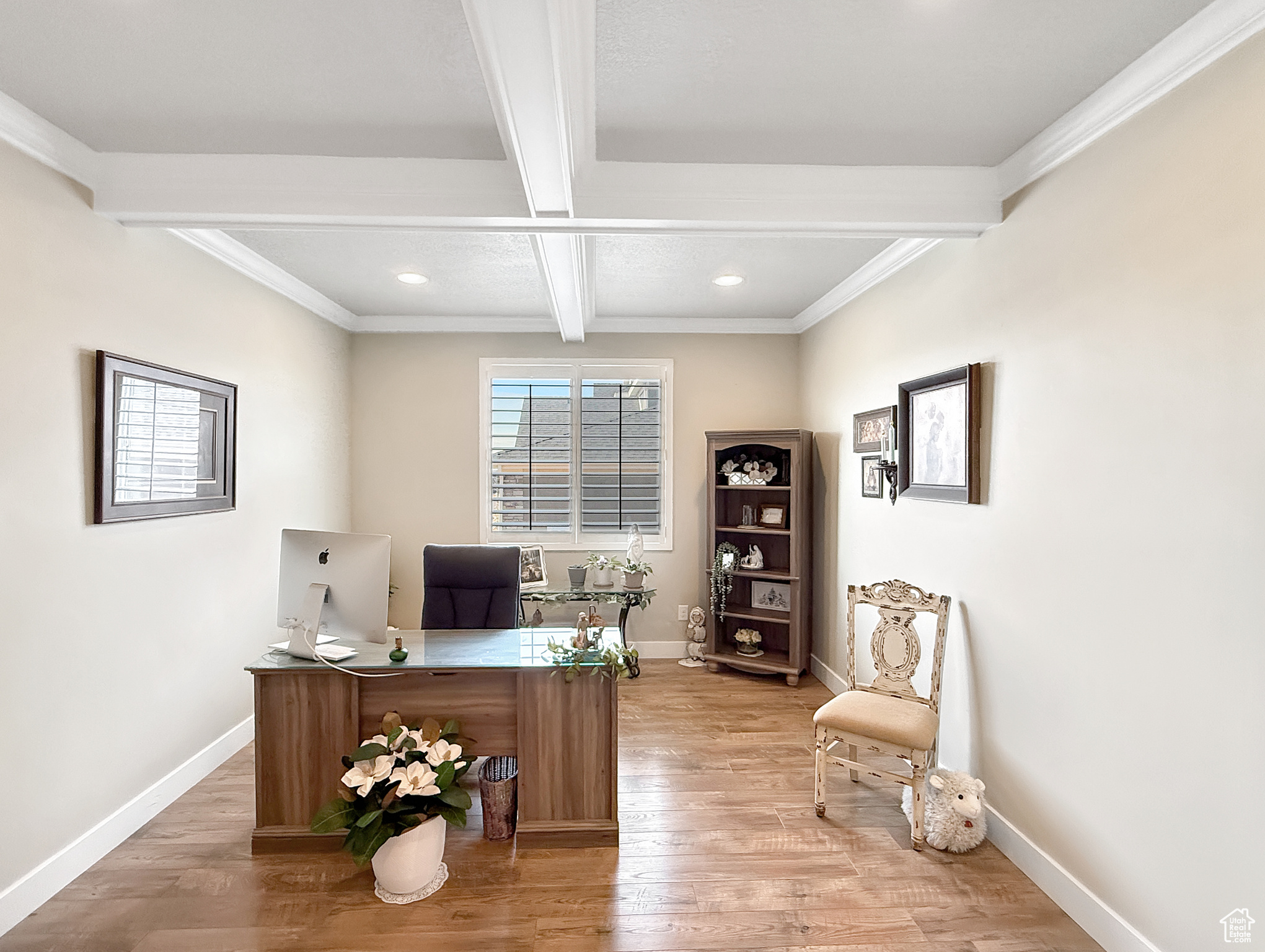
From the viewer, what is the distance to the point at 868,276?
3.67 metres

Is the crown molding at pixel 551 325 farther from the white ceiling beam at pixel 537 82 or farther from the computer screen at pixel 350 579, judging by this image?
the computer screen at pixel 350 579

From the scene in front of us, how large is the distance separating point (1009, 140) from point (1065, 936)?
266cm

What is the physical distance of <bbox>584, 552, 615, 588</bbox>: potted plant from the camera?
15.5 ft

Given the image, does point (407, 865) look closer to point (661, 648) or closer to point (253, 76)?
point (253, 76)

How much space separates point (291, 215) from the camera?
2.47 meters

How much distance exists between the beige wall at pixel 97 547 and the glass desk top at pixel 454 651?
1.69 feet

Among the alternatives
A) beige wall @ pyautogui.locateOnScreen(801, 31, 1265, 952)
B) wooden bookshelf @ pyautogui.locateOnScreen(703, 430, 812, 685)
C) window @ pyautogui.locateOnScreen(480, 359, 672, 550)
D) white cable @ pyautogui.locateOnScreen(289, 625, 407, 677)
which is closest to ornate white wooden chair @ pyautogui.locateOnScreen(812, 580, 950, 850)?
beige wall @ pyautogui.locateOnScreen(801, 31, 1265, 952)

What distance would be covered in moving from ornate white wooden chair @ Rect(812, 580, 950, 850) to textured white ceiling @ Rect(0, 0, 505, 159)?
8.38 ft

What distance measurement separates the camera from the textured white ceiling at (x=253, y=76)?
167 cm

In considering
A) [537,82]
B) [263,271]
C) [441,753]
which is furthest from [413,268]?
[441,753]

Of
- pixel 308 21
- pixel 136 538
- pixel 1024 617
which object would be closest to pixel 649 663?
pixel 1024 617

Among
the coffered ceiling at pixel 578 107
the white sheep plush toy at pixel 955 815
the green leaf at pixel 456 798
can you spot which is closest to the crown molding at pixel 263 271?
the coffered ceiling at pixel 578 107

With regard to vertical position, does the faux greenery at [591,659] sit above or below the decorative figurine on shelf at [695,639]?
above

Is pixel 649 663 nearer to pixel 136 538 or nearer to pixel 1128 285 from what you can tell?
pixel 136 538
